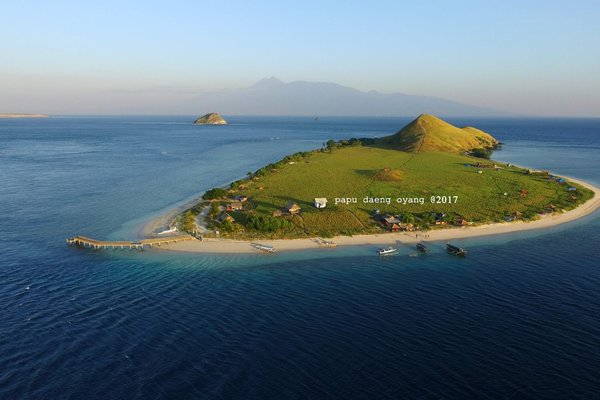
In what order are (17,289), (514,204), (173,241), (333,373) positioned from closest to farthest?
(333,373)
(17,289)
(173,241)
(514,204)

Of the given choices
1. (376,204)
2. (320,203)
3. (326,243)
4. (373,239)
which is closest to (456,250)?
(373,239)

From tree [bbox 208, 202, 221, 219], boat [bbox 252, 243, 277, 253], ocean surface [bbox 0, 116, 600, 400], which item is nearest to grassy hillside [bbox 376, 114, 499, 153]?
ocean surface [bbox 0, 116, 600, 400]

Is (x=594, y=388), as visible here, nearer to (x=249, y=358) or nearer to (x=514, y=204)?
(x=249, y=358)

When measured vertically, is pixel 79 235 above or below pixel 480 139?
below

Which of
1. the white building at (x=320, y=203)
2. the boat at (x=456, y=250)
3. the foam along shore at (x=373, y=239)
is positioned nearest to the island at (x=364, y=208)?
the white building at (x=320, y=203)

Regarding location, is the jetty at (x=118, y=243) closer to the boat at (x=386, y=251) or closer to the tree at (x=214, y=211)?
the tree at (x=214, y=211)

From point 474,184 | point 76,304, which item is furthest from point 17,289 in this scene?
point 474,184

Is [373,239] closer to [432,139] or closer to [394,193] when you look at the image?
[394,193]
